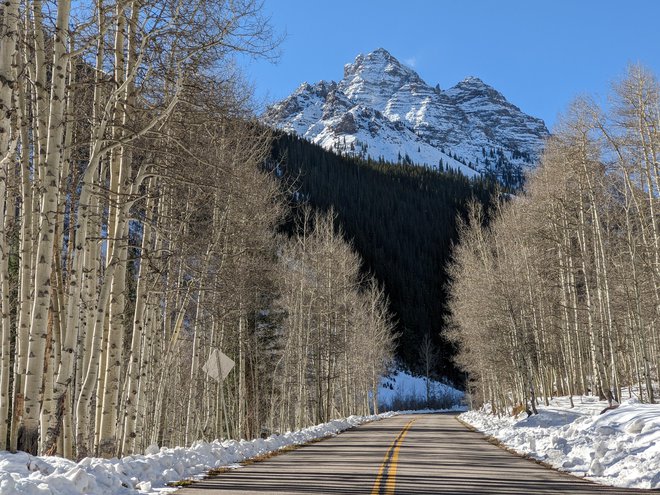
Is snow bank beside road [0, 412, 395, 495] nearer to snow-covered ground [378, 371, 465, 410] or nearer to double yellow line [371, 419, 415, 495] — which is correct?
double yellow line [371, 419, 415, 495]

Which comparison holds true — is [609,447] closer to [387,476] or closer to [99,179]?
[387,476]

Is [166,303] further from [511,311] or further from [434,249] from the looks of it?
[434,249]

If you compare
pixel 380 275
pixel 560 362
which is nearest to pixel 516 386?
pixel 560 362

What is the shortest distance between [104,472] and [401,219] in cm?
14479

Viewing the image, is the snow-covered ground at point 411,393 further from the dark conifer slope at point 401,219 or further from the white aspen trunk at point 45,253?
the white aspen trunk at point 45,253

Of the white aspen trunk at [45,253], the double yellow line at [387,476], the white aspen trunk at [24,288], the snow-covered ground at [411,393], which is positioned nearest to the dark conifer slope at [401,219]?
the snow-covered ground at [411,393]

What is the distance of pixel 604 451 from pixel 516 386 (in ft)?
72.9

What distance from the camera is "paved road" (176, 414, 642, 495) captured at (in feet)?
28.5

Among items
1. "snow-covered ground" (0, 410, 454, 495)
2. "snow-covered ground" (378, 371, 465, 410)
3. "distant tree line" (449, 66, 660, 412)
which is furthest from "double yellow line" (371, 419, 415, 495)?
"snow-covered ground" (378, 371, 465, 410)

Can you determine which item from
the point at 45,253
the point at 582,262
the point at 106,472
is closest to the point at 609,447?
the point at 106,472

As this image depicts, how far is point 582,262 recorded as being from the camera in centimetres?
2488

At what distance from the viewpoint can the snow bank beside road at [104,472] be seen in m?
6.43

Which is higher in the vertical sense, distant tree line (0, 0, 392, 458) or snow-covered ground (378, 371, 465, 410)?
distant tree line (0, 0, 392, 458)

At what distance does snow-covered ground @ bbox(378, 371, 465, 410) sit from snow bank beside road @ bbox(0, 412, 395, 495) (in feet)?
260
